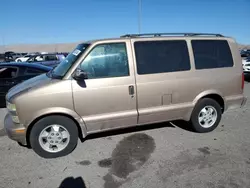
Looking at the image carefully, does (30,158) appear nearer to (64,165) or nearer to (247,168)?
(64,165)

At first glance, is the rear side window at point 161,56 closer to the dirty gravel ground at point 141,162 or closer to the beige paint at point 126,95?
the beige paint at point 126,95

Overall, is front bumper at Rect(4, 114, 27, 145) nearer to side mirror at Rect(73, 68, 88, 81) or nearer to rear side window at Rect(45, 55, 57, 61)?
side mirror at Rect(73, 68, 88, 81)

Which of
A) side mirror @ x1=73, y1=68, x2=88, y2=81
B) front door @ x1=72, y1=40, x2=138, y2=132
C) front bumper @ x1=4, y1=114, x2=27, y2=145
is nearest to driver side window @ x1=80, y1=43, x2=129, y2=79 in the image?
front door @ x1=72, y1=40, x2=138, y2=132

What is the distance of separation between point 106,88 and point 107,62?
461 mm

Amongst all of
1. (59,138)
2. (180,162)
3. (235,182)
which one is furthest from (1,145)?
(235,182)

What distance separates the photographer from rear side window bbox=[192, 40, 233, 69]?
13.3 feet

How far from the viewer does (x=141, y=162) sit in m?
3.24

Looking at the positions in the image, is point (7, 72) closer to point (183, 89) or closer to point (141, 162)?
point (141, 162)

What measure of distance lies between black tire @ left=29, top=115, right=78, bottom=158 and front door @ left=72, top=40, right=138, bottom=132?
0.25m

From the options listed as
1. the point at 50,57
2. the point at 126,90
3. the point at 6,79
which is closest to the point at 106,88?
the point at 126,90

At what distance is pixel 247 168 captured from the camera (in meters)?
2.99

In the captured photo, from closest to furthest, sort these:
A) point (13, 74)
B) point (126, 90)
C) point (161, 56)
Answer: point (126, 90) < point (161, 56) < point (13, 74)

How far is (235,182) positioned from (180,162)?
0.80 metres

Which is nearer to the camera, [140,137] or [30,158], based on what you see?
[30,158]
